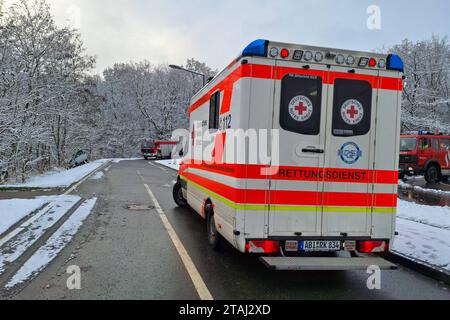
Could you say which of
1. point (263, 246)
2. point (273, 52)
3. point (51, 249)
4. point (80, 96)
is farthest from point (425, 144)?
point (80, 96)

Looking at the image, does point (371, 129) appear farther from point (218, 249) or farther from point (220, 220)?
point (218, 249)

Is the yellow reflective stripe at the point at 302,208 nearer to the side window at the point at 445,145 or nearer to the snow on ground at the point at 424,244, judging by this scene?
the snow on ground at the point at 424,244

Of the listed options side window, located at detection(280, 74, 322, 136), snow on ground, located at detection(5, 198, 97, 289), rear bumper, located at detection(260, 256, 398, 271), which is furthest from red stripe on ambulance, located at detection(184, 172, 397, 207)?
snow on ground, located at detection(5, 198, 97, 289)

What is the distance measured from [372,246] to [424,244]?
2.04 m

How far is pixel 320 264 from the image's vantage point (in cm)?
477

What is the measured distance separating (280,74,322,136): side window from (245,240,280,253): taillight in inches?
59.3

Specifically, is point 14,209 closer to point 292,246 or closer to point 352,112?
point 292,246

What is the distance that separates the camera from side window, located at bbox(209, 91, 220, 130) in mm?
6265

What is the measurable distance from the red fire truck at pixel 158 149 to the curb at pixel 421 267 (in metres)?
46.2

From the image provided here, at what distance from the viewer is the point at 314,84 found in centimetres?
512

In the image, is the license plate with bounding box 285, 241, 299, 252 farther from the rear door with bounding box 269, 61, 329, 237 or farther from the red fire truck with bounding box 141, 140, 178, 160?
the red fire truck with bounding box 141, 140, 178, 160

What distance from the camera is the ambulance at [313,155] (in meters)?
4.95

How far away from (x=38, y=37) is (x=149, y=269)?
2331 cm
